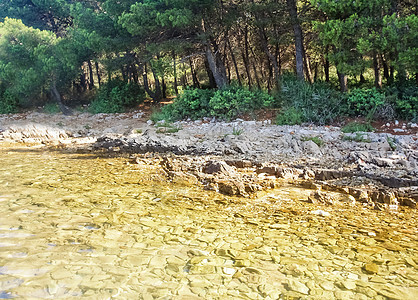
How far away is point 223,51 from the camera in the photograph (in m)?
17.8

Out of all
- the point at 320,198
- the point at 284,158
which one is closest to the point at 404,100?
the point at 284,158

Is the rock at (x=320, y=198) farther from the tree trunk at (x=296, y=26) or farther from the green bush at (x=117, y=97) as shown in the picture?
the green bush at (x=117, y=97)

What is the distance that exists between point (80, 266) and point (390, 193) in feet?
13.2

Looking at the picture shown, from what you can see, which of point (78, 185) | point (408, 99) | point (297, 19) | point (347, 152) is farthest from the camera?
point (297, 19)

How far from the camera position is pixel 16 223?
348 cm

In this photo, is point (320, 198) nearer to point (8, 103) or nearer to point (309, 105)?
point (309, 105)

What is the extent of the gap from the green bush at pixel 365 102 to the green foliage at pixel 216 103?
114 inches

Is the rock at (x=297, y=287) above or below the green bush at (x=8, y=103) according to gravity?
below

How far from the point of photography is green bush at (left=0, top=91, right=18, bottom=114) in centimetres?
2095

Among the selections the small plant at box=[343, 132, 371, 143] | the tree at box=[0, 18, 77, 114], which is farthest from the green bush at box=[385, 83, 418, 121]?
the tree at box=[0, 18, 77, 114]

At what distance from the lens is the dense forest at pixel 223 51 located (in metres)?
9.30

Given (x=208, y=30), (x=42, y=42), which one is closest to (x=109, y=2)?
(x=208, y=30)

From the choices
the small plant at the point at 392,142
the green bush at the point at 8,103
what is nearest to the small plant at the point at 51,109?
the green bush at the point at 8,103

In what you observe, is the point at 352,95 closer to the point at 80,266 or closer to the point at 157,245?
the point at 157,245
